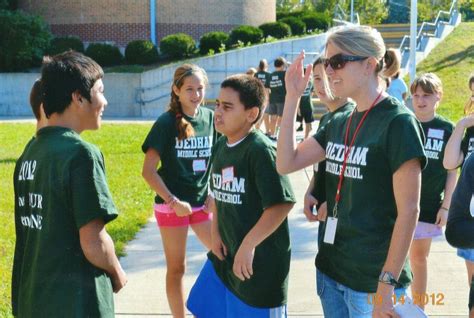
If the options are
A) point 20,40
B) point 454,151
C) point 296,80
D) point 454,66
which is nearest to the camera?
point 296,80

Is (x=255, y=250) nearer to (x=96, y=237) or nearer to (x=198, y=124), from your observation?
(x=96, y=237)

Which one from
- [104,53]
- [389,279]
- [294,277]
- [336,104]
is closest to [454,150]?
[336,104]

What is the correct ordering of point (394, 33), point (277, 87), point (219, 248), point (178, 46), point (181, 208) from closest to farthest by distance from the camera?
1. point (219, 248)
2. point (181, 208)
3. point (277, 87)
4. point (178, 46)
5. point (394, 33)

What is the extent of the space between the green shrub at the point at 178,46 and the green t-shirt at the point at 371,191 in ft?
83.0

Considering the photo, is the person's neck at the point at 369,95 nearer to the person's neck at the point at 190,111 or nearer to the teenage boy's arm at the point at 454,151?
the teenage boy's arm at the point at 454,151

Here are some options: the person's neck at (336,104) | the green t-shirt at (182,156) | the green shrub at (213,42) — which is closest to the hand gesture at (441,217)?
the person's neck at (336,104)

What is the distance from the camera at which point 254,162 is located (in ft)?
12.3

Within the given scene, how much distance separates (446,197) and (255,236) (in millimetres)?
1999

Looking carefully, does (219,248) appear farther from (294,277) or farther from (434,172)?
(294,277)

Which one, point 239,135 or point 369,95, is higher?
point 369,95

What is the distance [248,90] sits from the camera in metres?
3.97

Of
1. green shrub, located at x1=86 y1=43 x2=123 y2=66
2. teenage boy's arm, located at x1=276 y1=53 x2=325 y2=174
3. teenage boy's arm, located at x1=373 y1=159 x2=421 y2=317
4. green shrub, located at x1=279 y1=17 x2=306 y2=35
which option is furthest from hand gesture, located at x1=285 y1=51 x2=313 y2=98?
green shrub, located at x1=279 y1=17 x2=306 y2=35

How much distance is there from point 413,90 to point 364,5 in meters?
38.0

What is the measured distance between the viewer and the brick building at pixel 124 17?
102 feet
